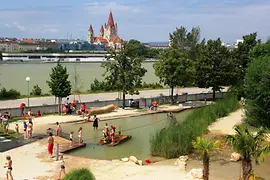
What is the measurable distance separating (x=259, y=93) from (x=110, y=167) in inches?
427

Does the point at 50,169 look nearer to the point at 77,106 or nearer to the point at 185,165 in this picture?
the point at 185,165

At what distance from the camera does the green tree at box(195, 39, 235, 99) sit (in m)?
41.7

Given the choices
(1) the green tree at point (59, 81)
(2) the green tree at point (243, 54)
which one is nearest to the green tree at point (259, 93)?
(1) the green tree at point (59, 81)

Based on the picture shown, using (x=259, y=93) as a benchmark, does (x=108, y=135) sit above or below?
below

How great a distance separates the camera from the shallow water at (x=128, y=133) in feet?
73.0

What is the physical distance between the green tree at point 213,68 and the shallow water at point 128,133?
7.43 meters

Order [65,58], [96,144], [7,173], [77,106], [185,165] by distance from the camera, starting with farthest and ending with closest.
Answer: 1. [65,58]
2. [77,106]
3. [96,144]
4. [185,165]
5. [7,173]

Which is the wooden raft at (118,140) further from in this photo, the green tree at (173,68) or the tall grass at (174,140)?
the green tree at (173,68)

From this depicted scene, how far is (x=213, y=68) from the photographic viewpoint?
42062 millimetres

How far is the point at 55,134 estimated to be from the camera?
25.2 meters

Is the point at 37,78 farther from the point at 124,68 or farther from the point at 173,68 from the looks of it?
the point at 124,68

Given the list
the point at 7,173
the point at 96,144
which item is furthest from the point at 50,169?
the point at 96,144

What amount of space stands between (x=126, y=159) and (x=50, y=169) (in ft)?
13.2

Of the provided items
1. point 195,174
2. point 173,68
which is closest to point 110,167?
point 195,174
